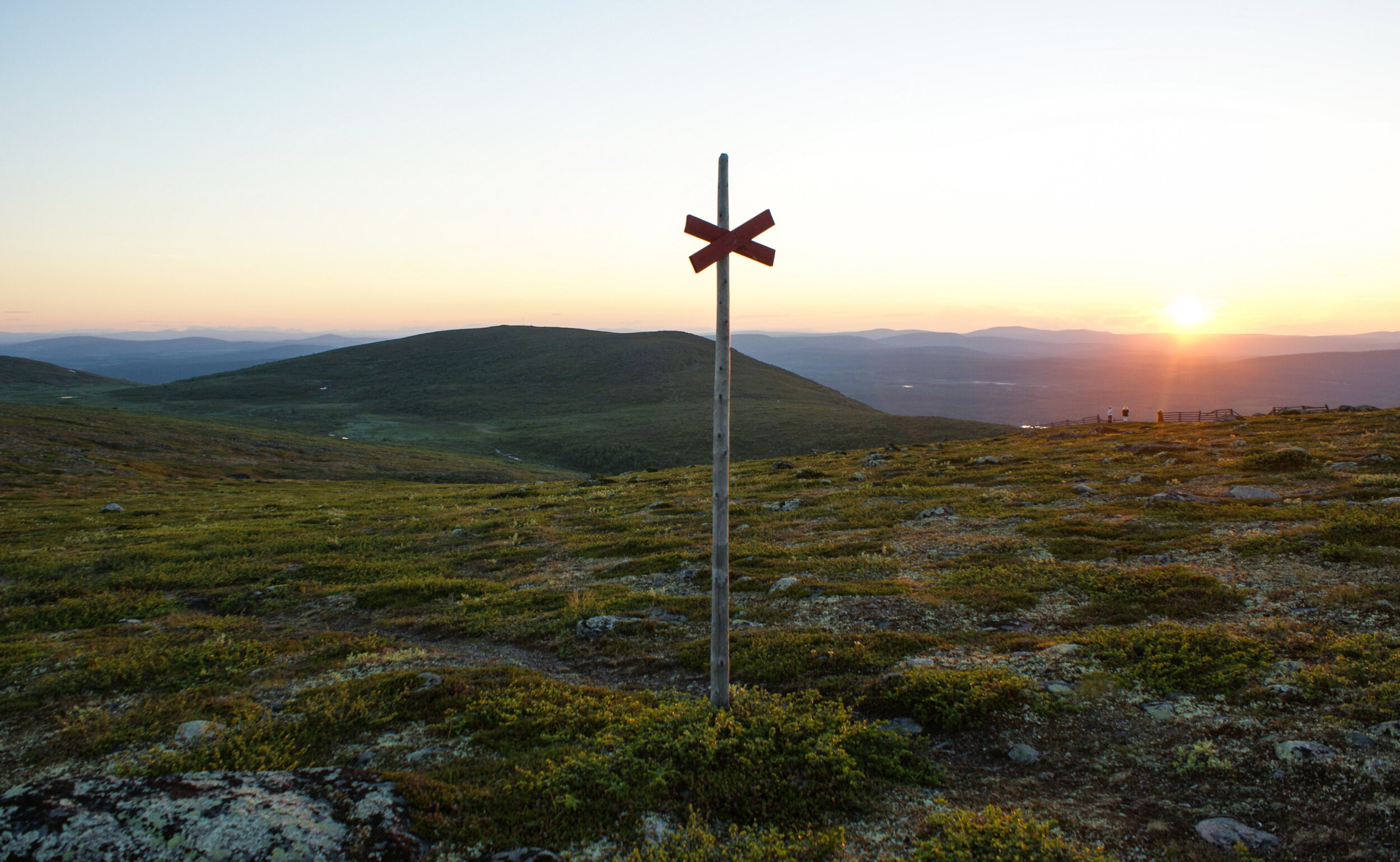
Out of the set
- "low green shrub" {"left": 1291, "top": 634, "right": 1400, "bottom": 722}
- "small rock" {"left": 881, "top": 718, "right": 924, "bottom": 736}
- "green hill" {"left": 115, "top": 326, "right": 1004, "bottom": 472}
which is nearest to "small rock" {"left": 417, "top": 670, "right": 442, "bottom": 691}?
"small rock" {"left": 881, "top": 718, "right": 924, "bottom": 736}

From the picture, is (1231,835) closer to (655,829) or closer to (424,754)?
(655,829)

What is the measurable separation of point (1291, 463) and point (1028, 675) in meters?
26.0

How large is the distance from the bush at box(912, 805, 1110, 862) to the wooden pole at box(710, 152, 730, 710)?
3.50 metres

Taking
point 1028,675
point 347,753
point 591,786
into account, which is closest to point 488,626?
point 347,753

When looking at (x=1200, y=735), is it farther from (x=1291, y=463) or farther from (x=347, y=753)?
(x=1291, y=463)

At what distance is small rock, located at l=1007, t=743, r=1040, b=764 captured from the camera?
9.08 meters

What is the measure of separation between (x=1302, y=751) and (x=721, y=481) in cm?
797

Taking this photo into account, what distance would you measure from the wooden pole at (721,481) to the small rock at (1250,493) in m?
23.3

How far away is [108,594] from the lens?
19.9 m

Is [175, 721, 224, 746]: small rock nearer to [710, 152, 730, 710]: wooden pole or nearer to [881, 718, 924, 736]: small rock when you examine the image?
[710, 152, 730, 710]: wooden pole

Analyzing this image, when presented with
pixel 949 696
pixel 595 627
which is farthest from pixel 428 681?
pixel 949 696

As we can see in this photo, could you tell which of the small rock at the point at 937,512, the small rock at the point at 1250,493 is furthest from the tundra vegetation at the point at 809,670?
the small rock at the point at 937,512

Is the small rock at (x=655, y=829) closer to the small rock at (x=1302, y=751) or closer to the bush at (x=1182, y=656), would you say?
the small rock at (x=1302, y=751)

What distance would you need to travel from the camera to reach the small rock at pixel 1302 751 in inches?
312
